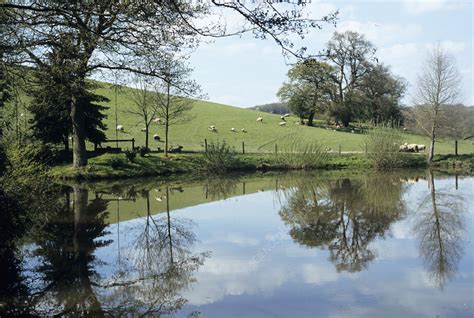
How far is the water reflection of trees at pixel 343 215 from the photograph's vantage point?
10.1 m

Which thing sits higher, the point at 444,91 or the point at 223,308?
the point at 444,91

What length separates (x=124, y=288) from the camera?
7586 mm

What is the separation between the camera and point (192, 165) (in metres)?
31.8

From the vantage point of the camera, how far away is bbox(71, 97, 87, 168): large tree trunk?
25.9m

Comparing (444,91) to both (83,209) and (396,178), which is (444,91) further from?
(83,209)

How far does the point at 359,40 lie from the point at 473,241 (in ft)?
153

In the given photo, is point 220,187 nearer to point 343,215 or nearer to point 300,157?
point 343,215

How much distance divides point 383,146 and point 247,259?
25.9 m

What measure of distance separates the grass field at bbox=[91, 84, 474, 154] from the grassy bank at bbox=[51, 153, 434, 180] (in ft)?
14.2

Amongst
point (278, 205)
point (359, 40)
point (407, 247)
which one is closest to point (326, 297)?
point (407, 247)

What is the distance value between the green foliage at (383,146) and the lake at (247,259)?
1499cm

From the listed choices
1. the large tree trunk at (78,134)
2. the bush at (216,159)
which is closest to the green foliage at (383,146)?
the bush at (216,159)

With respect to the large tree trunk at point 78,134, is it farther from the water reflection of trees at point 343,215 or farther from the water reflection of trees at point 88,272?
the water reflection of trees at point 88,272

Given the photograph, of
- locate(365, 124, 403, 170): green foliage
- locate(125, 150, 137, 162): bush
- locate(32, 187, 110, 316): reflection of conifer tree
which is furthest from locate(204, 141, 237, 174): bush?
locate(32, 187, 110, 316): reflection of conifer tree
